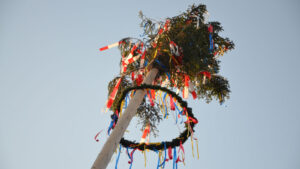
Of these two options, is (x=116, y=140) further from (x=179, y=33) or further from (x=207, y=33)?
(x=207, y=33)

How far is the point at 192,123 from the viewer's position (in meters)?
4.27

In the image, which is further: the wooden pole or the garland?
the garland

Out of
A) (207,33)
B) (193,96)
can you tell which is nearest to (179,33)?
(207,33)

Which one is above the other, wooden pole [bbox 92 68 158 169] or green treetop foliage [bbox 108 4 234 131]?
green treetop foliage [bbox 108 4 234 131]

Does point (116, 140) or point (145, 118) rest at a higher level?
point (145, 118)

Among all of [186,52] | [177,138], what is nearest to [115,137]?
[177,138]

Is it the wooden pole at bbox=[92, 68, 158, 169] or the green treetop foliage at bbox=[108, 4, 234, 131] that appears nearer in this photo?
the wooden pole at bbox=[92, 68, 158, 169]

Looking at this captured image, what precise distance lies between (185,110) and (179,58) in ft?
5.21

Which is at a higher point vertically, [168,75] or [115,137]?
[168,75]

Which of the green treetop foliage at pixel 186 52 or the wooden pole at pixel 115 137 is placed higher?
the green treetop foliage at pixel 186 52

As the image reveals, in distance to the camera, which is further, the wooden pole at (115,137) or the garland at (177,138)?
the garland at (177,138)

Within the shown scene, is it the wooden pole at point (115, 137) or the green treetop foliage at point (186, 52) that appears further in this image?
the green treetop foliage at point (186, 52)

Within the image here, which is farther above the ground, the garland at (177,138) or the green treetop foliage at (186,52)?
the green treetop foliage at (186,52)

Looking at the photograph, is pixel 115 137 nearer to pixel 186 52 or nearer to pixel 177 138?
pixel 177 138
